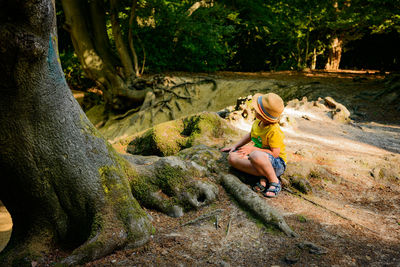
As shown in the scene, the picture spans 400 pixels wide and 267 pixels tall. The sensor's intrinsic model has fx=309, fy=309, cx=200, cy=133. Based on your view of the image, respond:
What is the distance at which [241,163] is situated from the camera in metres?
3.66

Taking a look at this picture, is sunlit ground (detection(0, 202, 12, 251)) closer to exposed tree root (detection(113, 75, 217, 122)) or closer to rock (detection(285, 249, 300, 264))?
rock (detection(285, 249, 300, 264))

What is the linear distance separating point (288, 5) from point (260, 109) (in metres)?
12.0

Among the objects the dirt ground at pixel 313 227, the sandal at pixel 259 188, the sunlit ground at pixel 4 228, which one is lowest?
the sunlit ground at pixel 4 228

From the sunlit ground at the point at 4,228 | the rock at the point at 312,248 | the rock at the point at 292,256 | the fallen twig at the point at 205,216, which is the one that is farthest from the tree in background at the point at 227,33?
the rock at the point at 292,256

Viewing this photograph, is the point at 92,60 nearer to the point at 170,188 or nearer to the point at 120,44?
the point at 120,44

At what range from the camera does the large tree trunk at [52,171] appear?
85.7 inches

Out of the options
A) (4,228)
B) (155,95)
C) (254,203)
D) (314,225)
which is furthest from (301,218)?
(155,95)

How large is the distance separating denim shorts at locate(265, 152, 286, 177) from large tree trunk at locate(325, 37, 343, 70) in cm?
1323

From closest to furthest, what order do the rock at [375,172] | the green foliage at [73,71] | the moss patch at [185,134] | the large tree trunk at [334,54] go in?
the rock at [375,172], the moss patch at [185,134], the large tree trunk at [334,54], the green foliage at [73,71]

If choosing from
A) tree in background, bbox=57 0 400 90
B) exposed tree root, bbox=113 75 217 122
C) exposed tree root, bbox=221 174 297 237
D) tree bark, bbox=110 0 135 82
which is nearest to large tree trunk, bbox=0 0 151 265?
exposed tree root, bbox=221 174 297 237

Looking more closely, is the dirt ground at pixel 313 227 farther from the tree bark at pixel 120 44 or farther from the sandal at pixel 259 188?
the tree bark at pixel 120 44

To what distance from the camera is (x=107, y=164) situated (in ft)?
8.95

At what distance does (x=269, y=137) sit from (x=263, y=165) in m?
0.35

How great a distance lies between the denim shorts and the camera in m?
3.57
